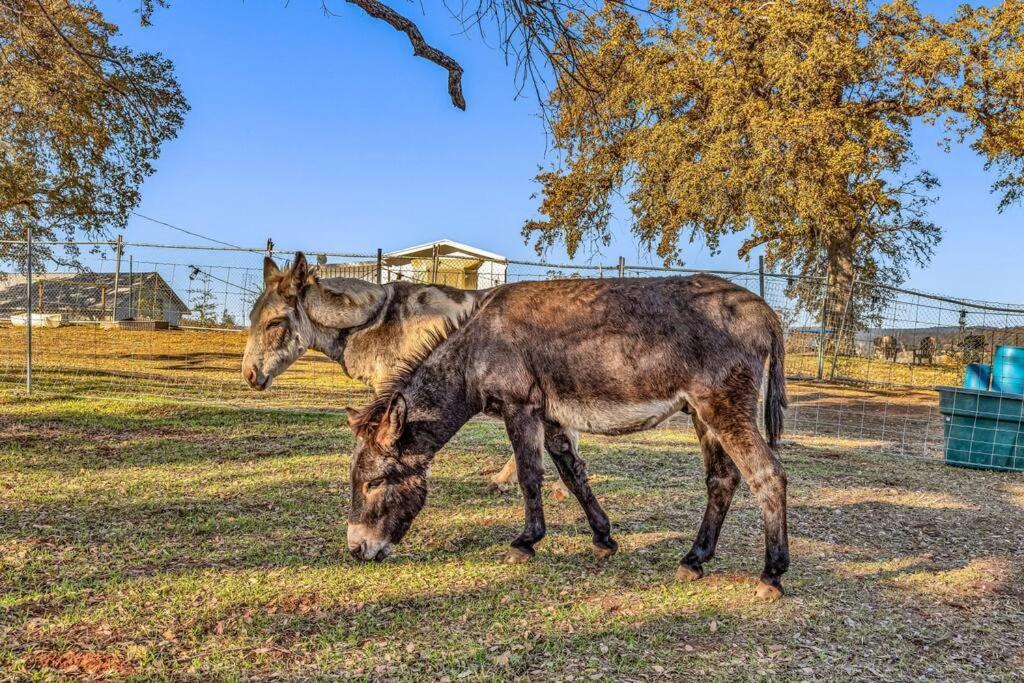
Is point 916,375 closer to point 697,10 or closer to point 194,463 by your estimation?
point 697,10

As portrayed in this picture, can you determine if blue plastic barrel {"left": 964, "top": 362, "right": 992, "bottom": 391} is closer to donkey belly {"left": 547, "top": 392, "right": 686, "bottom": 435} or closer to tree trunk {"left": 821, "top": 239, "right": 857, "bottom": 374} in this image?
tree trunk {"left": 821, "top": 239, "right": 857, "bottom": 374}

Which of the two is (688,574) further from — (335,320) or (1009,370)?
(1009,370)

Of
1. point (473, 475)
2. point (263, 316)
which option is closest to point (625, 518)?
point (473, 475)

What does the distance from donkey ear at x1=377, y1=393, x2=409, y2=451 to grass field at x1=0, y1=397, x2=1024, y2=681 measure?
979 mm

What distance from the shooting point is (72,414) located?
12.3 m

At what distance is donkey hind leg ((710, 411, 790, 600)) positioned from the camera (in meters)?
4.96

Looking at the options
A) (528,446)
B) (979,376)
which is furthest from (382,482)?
(979,376)

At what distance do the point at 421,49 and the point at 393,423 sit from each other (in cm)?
507

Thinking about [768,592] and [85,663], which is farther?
[768,592]

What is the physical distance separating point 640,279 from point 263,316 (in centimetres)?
333

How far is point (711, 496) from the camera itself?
5.63 m

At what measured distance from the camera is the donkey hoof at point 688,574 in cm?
545

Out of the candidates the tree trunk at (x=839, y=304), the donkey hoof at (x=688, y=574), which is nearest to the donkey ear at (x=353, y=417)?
the donkey hoof at (x=688, y=574)

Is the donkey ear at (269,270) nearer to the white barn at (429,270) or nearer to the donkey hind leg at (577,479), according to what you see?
the donkey hind leg at (577,479)
